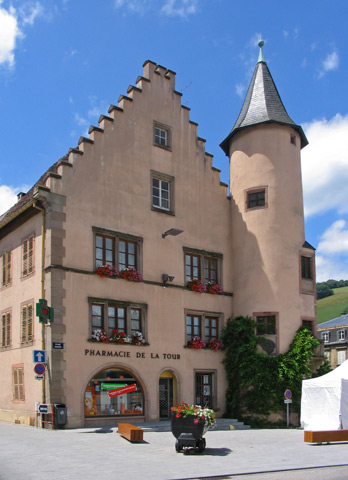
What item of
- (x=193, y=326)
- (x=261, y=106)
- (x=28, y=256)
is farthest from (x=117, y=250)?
(x=261, y=106)

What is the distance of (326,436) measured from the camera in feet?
63.6

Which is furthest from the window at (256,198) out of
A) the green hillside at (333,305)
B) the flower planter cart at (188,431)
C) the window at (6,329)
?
the green hillside at (333,305)

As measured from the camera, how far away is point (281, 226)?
30188mm

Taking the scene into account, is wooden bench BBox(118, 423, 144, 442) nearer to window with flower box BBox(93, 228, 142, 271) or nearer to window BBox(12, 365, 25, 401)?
window BBox(12, 365, 25, 401)

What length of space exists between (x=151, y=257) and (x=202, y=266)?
10.7 ft

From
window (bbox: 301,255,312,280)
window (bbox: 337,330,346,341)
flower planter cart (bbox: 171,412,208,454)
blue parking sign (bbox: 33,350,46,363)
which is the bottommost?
flower planter cart (bbox: 171,412,208,454)

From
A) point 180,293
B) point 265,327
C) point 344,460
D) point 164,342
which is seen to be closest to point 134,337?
point 164,342

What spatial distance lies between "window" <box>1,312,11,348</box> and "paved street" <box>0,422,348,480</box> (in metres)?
5.91

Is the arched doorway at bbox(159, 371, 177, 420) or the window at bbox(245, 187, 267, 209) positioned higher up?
the window at bbox(245, 187, 267, 209)

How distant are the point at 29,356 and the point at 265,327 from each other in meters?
11.2

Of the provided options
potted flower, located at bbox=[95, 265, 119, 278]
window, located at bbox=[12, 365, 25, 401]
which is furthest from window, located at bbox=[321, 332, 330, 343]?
window, located at bbox=[12, 365, 25, 401]

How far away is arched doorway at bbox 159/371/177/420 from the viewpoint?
1062 inches

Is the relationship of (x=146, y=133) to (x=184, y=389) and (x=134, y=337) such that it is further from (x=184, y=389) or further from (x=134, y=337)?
(x=184, y=389)

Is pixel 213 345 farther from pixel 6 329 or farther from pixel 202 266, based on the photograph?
pixel 6 329
